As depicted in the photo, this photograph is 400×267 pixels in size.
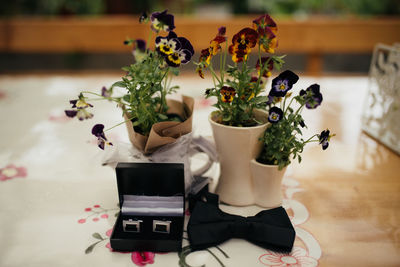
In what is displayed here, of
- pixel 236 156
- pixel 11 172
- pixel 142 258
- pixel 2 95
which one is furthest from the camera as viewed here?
pixel 2 95

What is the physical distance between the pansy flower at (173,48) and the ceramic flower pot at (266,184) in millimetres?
266

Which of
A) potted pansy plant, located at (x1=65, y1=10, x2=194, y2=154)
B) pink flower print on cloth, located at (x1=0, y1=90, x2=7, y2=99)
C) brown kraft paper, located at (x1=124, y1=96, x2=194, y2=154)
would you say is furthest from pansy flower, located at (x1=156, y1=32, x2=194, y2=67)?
pink flower print on cloth, located at (x1=0, y1=90, x2=7, y2=99)

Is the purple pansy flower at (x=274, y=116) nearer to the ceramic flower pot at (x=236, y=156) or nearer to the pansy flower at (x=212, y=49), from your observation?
the ceramic flower pot at (x=236, y=156)

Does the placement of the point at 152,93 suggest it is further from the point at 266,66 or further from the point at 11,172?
the point at 11,172

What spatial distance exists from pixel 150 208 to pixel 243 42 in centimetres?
38

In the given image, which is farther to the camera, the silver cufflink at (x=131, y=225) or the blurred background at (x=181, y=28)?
the blurred background at (x=181, y=28)

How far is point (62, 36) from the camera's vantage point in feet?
7.14

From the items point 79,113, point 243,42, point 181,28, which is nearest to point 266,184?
point 243,42

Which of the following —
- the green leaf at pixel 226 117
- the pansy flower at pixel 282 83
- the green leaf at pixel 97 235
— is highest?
the pansy flower at pixel 282 83

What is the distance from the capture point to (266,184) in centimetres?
71

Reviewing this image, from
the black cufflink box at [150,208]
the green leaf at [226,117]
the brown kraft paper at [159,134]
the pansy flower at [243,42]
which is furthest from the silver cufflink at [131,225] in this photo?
the pansy flower at [243,42]

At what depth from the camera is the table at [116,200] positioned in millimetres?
597

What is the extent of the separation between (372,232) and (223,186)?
0.32 m

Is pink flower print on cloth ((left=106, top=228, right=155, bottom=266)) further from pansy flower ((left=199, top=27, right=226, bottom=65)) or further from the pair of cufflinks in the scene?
pansy flower ((left=199, top=27, right=226, bottom=65))
